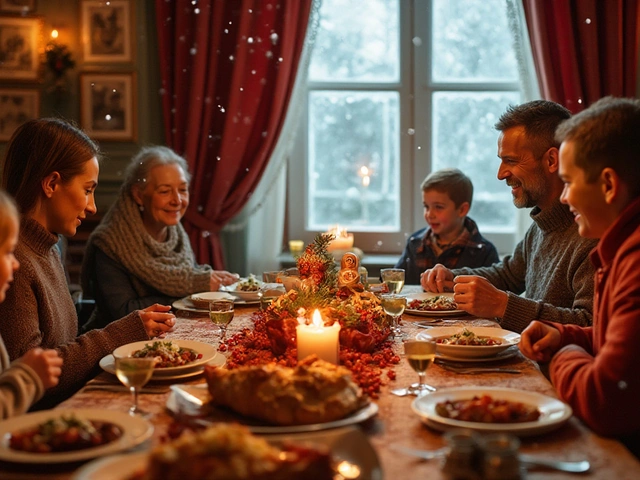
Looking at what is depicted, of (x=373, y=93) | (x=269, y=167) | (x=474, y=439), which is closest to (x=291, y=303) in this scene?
(x=474, y=439)

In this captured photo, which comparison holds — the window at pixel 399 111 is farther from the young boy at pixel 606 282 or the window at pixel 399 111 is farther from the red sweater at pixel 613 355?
the red sweater at pixel 613 355

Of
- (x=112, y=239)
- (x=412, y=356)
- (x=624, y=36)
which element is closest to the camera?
(x=412, y=356)

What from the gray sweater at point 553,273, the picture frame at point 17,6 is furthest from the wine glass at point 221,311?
the picture frame at point 17,6

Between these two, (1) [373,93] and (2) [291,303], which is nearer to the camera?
Answer: (2) [291,303]

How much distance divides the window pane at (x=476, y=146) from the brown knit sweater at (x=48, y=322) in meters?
3.05

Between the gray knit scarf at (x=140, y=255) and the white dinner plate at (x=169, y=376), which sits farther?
the gray knit scarf at (x=140, y=255)

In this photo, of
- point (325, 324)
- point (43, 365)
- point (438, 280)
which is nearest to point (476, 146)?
point (438, 280)

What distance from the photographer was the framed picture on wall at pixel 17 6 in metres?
4.92

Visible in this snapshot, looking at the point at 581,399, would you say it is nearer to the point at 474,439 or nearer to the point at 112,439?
the point at 474,439

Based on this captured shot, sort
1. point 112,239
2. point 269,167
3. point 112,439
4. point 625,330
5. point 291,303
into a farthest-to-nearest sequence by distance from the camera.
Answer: point 269,167 → point 112,239 → point 291,303 → point 625,330 → point 112,439

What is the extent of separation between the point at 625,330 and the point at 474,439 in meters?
0.48

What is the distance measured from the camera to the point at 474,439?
124 cm

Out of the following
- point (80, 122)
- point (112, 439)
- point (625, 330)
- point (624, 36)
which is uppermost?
point (624, 36)

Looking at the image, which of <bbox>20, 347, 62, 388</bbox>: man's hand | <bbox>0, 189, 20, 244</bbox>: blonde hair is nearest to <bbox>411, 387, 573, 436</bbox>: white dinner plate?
<bbox>20, 347, 62, 388</bbox>: man's hand
